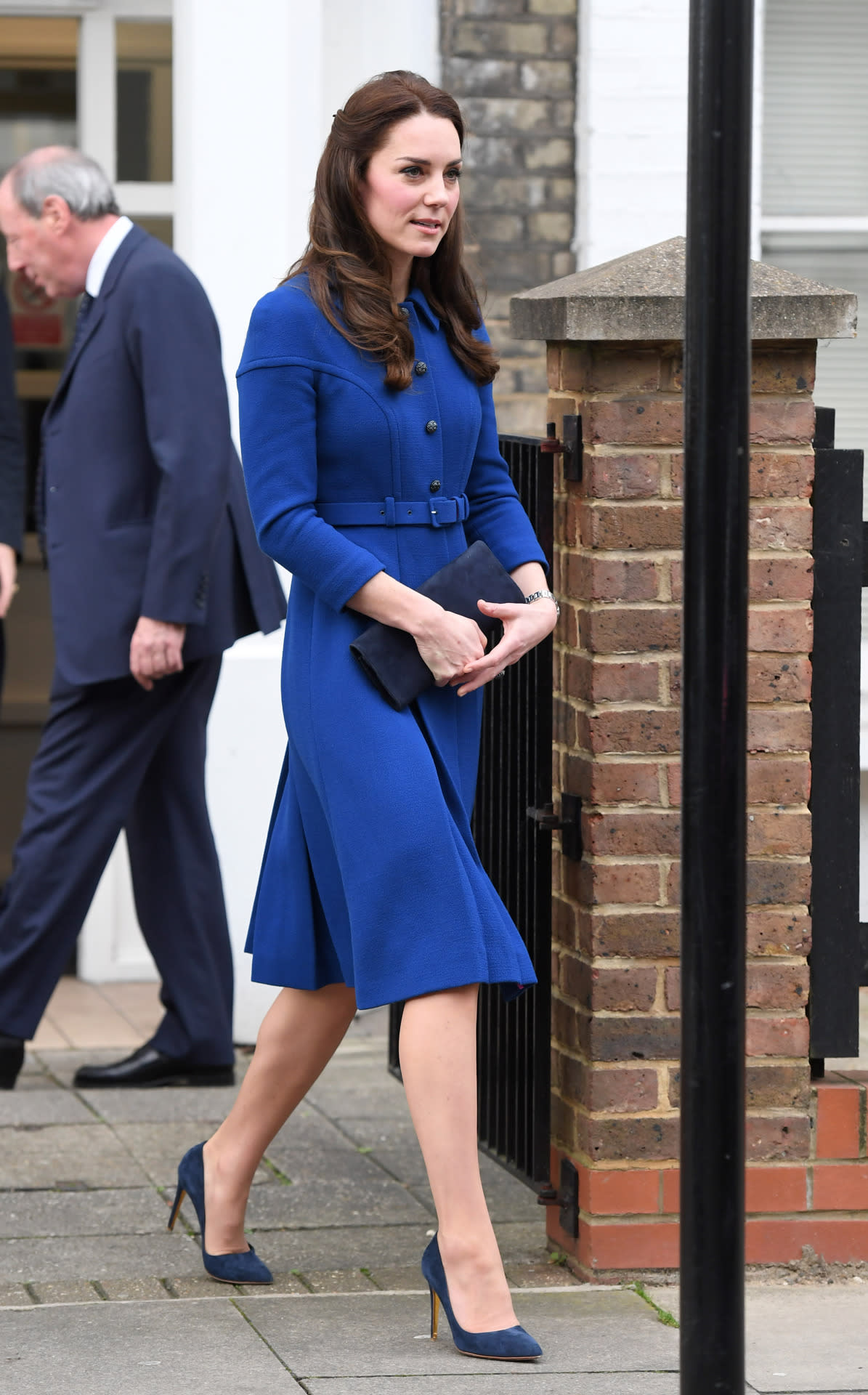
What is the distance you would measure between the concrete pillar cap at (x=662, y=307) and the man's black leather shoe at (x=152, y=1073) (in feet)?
7.22

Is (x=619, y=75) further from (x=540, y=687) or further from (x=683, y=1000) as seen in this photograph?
(x=683, y=1000)

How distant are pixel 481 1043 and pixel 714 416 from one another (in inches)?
79.5

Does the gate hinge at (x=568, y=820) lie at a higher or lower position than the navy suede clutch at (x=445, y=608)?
lower

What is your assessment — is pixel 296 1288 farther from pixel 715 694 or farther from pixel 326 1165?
pixel 715 694

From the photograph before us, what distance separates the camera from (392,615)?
339 cm

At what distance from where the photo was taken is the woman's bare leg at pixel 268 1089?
3666 mm

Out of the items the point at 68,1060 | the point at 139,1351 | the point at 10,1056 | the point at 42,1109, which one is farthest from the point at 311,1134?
the point at 139,1351

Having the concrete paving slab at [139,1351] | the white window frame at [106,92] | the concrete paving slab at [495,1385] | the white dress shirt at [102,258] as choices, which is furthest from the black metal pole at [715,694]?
the white window frame at [106,92]

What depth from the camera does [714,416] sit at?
2.49 meters

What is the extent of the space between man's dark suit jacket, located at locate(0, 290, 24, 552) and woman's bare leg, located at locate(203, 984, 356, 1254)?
7.43ft

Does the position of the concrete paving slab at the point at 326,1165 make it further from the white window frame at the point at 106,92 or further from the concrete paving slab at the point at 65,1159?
the white window frame at the point at 106,92

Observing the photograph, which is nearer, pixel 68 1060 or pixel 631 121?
pixel 68 1060

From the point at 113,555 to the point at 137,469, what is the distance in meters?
0.20

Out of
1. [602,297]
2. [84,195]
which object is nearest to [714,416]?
[602,297]
